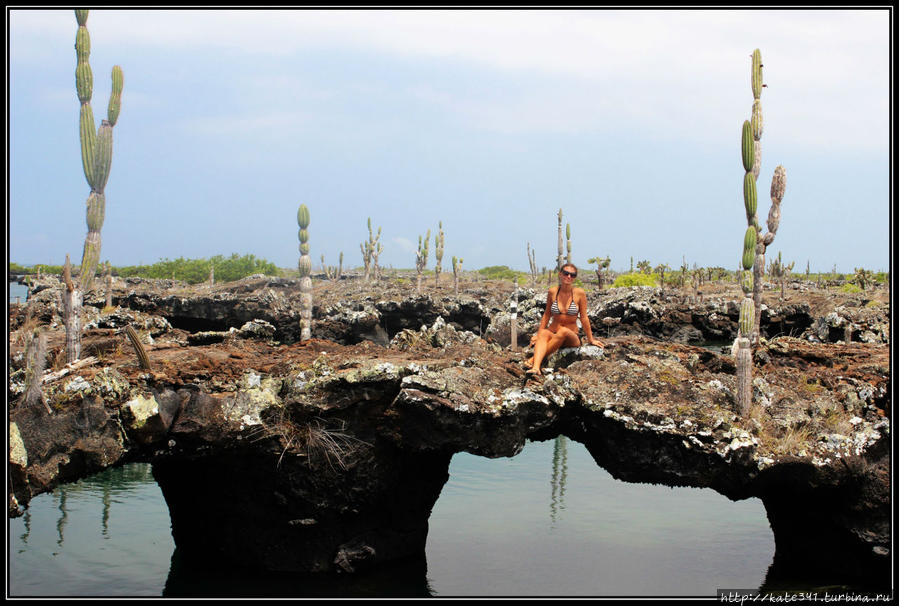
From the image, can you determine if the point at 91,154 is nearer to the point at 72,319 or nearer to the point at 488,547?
the point at 72,319

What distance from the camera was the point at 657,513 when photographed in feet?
49.5

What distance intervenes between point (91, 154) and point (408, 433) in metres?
6.42

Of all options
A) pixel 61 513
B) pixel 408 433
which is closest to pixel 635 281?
pixel 61 513

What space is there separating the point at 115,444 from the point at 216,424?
3.58 feet

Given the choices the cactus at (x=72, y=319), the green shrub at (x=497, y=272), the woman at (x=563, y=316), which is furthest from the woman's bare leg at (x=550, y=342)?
the green shrub at (x=497, y=272)

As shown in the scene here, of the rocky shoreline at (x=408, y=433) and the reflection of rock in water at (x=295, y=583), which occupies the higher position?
the rocky shoreline at (x=408, y=433)

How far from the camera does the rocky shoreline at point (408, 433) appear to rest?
9031mm

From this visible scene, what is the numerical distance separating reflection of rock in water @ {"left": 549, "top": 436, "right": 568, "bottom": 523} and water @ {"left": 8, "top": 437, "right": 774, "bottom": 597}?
0.27 ft

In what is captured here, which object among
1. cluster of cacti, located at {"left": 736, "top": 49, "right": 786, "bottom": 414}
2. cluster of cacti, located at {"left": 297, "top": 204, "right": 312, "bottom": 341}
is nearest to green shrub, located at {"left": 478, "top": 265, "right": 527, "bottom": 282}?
cluster of cacti, located at {"left": 297, "top": 204, "right": 312, "bottom": 341}

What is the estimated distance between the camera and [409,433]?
31.5 feet

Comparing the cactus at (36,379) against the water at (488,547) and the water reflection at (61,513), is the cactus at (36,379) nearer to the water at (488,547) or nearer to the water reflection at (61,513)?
the water at (488,547)

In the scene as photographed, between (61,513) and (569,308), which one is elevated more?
(569,308)

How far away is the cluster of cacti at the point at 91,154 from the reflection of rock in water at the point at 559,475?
356 inches

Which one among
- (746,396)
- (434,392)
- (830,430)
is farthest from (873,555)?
(434,392)
